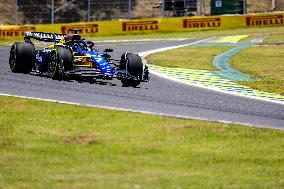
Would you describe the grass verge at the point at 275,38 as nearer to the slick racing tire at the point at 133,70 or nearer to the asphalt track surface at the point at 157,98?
the asphalt track surface at the point at 157,98

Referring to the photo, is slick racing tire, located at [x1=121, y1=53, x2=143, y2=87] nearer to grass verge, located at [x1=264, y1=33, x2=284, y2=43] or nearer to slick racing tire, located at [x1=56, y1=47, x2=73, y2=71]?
slick racing tire, located at [x1=56, y1=47, x2=73, y2=71]

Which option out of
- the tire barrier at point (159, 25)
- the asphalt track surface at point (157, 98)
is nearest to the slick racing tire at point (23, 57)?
the asphalt track surface at point (157, 98)

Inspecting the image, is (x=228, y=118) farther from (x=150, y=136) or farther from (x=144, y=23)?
(x=144, y=23)

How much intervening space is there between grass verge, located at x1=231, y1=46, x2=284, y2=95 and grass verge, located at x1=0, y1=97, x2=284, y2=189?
6.43m

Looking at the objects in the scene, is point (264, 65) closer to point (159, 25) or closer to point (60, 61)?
point (60, 61)

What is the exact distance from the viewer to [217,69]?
82.3ft

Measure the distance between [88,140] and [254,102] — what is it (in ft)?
19.9

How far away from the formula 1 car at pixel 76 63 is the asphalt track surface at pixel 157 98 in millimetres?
246

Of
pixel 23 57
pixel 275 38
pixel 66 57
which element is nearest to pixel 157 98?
pixel 66 57

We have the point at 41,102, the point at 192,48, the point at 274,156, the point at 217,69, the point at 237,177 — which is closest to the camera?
the point at 237,177

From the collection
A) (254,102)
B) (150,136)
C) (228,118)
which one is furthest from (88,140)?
(254,102)

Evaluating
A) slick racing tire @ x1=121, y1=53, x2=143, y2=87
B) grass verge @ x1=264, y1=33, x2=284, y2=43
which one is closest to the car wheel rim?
slick racing tire @ x1=121, y1=53, x2=143, y2=87

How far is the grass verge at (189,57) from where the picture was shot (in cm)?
2617

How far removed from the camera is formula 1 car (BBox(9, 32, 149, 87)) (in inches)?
750
